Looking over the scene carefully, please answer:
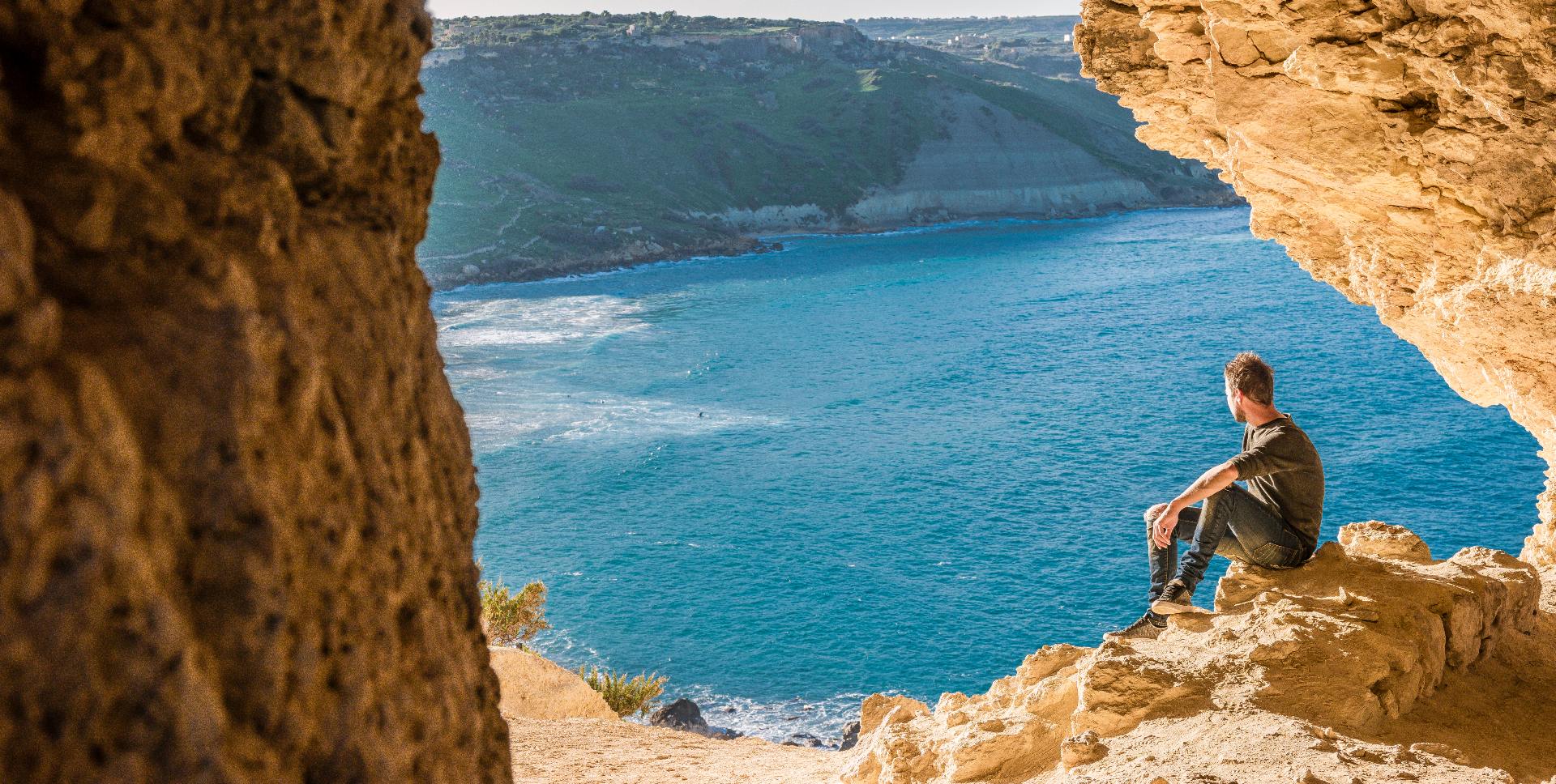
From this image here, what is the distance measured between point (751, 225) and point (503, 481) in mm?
68977

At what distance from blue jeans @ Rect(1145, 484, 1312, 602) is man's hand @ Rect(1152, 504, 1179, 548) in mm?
57

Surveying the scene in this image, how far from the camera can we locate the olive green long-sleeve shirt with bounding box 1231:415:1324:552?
6.20 metres

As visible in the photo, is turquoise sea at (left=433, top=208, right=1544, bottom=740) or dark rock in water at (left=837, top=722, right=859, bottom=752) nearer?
dark rock in water at (left=837, top=722, right=859, bottom=752)

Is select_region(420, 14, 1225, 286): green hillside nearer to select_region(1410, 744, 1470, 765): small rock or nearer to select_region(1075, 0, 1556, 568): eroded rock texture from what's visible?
select_region(1075, 0, 1556, 568): eroded rock texture

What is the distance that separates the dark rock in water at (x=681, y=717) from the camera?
23188 mm

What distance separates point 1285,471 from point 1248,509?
0.34 metres

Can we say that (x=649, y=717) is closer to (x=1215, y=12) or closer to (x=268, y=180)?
(x=1215, y=12)

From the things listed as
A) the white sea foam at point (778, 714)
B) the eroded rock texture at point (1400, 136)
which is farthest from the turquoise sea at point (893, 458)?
the eroded rock texture at point (1400, 136)

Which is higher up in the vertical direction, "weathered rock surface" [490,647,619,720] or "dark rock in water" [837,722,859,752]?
"weathered rock surface" [490,647,619,720]

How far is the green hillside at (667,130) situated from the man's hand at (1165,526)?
8306 cm

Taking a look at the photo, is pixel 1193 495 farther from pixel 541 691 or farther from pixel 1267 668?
pixel 541 691

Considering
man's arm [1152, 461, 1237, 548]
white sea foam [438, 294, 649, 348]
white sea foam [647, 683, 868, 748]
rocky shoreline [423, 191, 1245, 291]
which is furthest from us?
rocky shoreline [423, 191, 1245, 291]

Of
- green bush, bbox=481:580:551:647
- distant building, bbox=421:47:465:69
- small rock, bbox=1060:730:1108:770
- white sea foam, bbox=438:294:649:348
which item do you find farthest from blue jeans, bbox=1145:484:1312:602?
distant building, bbox=421:47:465:69

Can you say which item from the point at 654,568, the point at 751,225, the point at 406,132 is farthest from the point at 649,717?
the point at 751,225
